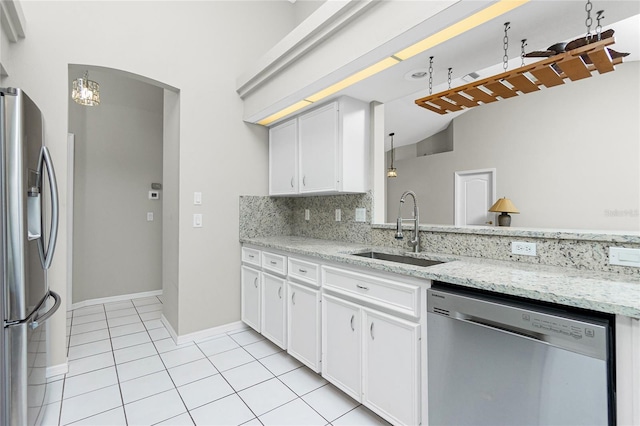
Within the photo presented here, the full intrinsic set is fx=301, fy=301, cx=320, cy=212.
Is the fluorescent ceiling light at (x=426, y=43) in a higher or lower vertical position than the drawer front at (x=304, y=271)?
higher

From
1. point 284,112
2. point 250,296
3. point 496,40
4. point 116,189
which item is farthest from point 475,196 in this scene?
point 116,189

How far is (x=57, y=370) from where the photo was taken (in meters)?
2.23

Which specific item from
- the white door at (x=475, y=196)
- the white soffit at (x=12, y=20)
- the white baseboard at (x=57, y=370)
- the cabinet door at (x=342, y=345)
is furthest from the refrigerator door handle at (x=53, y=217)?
the white door at (x=475, y=196)

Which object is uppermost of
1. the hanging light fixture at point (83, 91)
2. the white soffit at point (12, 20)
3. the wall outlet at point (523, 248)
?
the white soffit at point (12, 20)

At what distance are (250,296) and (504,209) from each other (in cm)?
389

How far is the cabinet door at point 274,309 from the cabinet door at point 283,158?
89cm

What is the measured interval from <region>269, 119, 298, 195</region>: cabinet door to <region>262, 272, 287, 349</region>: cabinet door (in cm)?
89

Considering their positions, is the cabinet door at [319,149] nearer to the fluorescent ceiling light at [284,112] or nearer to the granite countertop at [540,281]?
the fluorescent ceiling light at [284,112]

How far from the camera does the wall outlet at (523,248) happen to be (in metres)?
1.66

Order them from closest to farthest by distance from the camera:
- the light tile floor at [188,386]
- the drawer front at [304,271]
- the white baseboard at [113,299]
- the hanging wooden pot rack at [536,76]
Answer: the hanging wooden pot rack at [536,76] → the light tile floor at [188,386] → the drawer front at [304,271] → the white baseboard at [113,299]

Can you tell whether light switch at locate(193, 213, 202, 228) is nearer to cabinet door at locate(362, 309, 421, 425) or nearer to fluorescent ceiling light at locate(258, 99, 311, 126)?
fluorescent ceiling light at locate(258, 99, 311, 126)

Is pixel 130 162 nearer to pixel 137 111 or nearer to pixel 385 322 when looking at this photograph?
pixel 137 111

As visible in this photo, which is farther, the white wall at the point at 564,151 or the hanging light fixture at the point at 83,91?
the white wall at the point at 564,151

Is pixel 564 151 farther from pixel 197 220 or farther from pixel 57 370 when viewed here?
pixel 57 370
